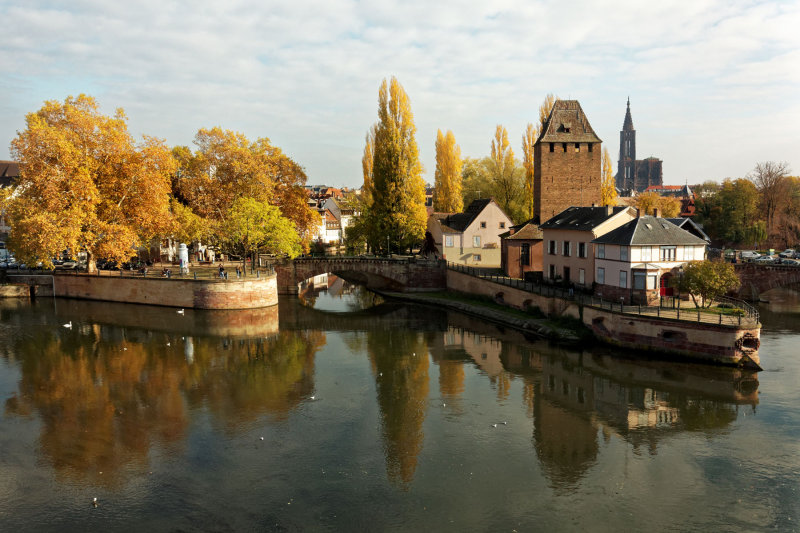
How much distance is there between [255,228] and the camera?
55781 millimetres

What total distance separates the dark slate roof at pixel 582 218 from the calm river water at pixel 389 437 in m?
11.4

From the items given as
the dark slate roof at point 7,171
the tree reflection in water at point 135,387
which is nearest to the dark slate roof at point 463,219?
the tree reflection in water at point 135,387

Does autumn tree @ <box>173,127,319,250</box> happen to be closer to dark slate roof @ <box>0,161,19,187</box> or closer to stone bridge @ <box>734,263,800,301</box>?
stone bridge @ <box>734,263,800,301</box>

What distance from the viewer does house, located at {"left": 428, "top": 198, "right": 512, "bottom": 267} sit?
63.3 m

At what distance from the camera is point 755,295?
5375cm

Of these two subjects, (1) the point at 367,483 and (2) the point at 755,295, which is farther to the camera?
(2) the point at 755,295

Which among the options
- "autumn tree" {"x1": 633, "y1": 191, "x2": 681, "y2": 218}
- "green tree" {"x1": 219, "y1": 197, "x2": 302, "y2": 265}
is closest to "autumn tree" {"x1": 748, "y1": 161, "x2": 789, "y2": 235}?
"autumn tree" {"x1": 633, "y1": 191, "x2": 681, "y2": 218}

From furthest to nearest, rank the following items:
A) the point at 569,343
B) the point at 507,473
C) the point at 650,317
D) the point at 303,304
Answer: the point at 303,304
the point at 569,343
the point at 650,317
the point at 507,473

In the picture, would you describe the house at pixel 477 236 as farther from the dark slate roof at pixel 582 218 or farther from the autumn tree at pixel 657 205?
the autumn tree at pixel 657 205

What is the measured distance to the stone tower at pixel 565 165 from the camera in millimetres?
56375

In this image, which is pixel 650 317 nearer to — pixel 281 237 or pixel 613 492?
pixel 613 492

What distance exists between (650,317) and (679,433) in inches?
473

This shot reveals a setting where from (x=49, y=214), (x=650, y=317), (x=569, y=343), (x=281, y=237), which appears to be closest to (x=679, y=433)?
(x=650, y=317)

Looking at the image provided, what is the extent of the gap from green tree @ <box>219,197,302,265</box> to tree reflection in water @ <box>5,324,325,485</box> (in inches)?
585
